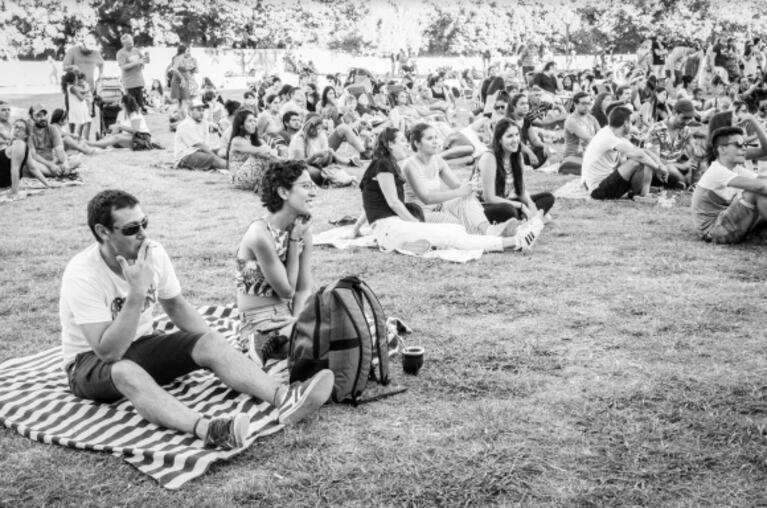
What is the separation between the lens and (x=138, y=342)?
12.2 feet

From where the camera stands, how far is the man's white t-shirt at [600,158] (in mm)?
8844

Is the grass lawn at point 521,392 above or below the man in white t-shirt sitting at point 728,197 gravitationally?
below

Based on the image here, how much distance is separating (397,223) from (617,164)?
372 cm

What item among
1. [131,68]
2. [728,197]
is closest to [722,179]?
→ [728,197]

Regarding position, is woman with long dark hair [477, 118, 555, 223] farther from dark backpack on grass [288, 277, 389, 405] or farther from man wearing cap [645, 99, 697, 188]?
dark backpack on grass [288, 277, 389, 405]

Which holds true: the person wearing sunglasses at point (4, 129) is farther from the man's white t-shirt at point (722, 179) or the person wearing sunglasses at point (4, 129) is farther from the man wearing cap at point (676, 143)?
the man's white t-shirt at point (722, 179)

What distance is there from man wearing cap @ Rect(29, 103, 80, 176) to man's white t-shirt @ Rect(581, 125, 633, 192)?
744cm

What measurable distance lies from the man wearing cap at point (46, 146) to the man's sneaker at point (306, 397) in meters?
8.54

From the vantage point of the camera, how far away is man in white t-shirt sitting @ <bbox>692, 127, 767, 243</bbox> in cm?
640

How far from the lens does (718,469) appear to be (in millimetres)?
3025

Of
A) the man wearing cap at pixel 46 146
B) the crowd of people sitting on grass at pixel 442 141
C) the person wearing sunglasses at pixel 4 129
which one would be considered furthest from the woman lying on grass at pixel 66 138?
the person wearing sunglasses at pixel 4 129

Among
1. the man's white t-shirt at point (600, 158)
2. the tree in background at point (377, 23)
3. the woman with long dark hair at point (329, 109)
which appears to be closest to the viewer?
the man's white t-shirt at point (600, 158)

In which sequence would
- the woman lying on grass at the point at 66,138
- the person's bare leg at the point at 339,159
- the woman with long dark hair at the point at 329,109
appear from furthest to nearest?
the woman with long dark hair at the point at 329,109, the woman lying on grass at the point at 66,138, the person's bare leg at the point at 339,159

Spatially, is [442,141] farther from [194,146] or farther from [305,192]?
[305,192]
